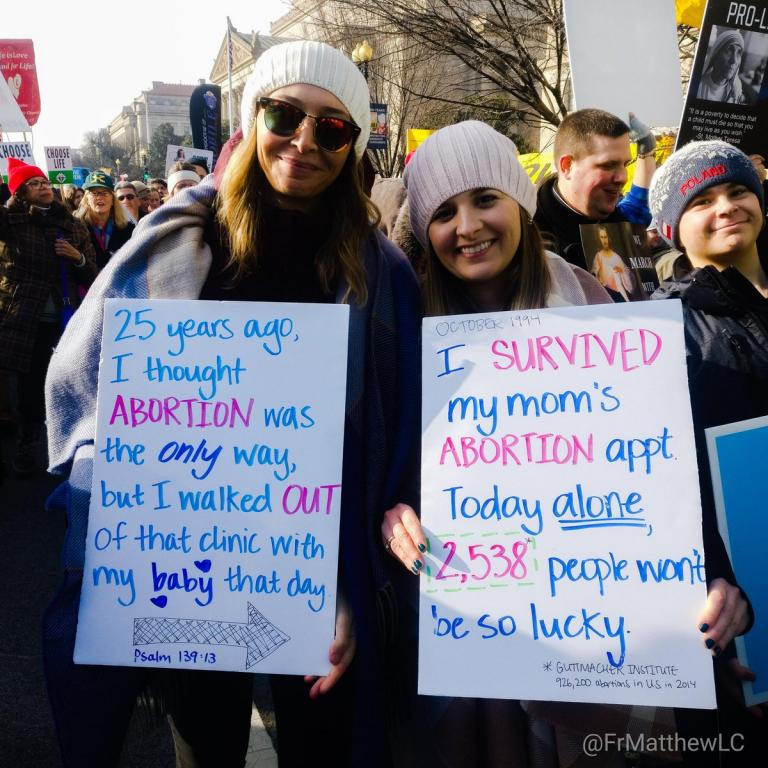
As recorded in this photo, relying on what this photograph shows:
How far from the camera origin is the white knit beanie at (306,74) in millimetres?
1669

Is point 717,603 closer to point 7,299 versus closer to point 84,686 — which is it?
point 84,686

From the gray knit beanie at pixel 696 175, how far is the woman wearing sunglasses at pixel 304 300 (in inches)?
32.3

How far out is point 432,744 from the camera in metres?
1.63

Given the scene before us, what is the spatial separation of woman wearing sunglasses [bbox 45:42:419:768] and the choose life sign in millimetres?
166

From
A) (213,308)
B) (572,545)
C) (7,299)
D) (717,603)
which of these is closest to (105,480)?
(213,308)

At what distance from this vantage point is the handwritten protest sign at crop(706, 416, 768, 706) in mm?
1539

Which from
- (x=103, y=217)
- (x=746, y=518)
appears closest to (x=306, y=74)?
(x=746, y=518)

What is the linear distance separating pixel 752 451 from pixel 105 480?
1413mm

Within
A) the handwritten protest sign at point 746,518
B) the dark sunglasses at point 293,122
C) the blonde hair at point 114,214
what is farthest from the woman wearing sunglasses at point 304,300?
the blonde hair at point 114,214

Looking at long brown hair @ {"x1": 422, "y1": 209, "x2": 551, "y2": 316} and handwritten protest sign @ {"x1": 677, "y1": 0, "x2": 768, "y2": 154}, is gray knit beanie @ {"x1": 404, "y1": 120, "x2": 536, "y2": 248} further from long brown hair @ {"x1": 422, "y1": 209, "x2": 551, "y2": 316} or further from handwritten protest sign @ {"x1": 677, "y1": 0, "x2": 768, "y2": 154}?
handwritten protest sign @ {"x1": 677, "y1": 0, "x2": 768, "y2": 154}

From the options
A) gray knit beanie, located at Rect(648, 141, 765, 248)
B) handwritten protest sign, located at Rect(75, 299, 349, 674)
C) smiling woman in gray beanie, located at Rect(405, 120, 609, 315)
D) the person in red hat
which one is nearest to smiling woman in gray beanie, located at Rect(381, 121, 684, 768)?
smiling woman in gray beanie, located at Rect(405, 120, 609, 315)

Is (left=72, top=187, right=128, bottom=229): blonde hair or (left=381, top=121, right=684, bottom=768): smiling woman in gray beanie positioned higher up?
(left=72, top=187, right=128, bottom=229): blonde hair

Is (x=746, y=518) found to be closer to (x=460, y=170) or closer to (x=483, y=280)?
(x=483, y=280)

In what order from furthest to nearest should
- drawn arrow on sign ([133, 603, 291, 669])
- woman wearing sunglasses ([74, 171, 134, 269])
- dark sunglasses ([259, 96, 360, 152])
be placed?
woman wearing sunglasses ([74, 171, 134, 269])
dark sunglasses ([259, 96, 360, 152])
drawn arrow on sign ([133, 603, 291, 669])
